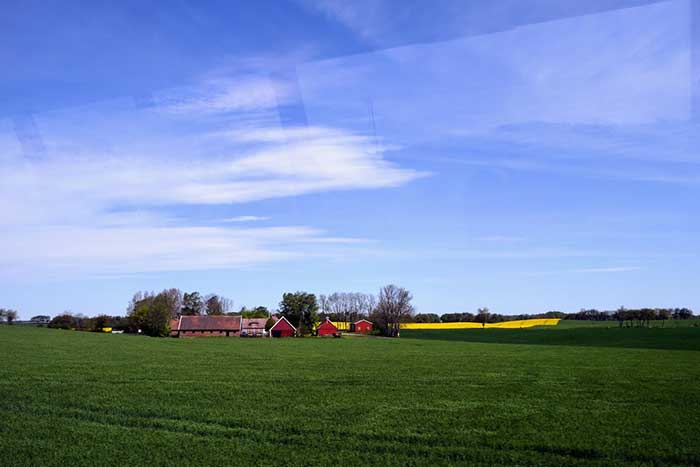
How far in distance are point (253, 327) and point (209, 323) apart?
24.6 ft

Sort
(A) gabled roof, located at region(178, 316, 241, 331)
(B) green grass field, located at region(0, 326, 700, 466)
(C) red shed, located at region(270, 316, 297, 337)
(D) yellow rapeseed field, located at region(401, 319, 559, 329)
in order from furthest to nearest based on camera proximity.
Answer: (D) yellow rapeseed field, located at region(401, 319, 559, 329) → (C) red shed, located at region(270, 316, 297, 337) → (A) gabled roof, located at region(178, 316, 241, 331) → (B) green grass field, located at region(0, 326, 700, 466)

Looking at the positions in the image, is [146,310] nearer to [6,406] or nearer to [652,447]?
[6,406]

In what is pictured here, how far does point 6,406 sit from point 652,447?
1415 centimetres

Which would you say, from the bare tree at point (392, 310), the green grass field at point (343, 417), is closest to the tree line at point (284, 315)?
the bare tree at point (392, 310)

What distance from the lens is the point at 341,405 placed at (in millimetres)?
14516

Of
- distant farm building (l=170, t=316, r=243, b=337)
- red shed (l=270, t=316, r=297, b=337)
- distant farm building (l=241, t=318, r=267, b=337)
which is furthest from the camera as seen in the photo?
Answer: red shed (l=270, t=316, r=297, b=337)

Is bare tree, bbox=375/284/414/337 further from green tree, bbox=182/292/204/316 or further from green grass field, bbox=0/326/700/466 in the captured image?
green grass field, bbox=0/326/700/466

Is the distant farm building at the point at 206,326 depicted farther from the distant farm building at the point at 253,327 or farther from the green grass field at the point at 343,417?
the green grass field at the point at 343,417

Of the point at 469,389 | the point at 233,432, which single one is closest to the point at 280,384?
the point at 469,389

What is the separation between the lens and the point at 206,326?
89625 millimetres

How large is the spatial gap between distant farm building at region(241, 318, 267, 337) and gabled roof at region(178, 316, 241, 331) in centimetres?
206

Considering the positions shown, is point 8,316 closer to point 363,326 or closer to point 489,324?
point 363,326

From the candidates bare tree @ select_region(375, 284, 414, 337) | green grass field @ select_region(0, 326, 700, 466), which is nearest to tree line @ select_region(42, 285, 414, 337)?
bare tree @ select_region(375, 284, 414, 337)

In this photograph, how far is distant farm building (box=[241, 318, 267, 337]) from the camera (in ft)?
301
